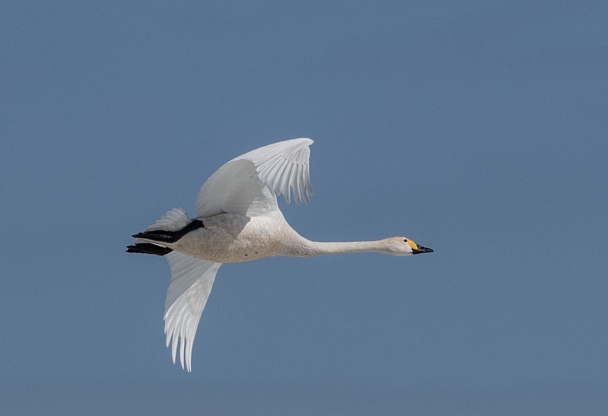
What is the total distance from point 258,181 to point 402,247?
4.37 m

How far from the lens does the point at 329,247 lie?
2103cm

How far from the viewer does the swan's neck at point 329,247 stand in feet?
66.6

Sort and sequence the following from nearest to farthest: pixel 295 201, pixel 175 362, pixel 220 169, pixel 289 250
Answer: pixel 295 201, pixel 220 169, pixel 289 250, pixel 175 362

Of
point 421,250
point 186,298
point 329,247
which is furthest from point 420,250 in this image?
point 186,298

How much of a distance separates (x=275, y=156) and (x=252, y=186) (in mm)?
1945

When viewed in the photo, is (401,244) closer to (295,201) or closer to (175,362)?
(175,362)

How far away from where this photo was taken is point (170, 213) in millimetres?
19250

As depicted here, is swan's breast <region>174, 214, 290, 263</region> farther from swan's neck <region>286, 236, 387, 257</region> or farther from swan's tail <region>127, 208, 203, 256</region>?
swan's neck <region>286, 236, 387, 257</region>

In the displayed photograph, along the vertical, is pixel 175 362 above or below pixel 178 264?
below

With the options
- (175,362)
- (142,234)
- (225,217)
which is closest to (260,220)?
(225,217)

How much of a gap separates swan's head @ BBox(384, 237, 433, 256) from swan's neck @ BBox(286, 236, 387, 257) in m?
0.13

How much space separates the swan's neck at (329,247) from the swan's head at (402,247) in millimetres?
128

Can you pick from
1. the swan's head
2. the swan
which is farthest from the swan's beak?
the swan

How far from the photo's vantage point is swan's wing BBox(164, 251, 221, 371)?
21.5 m
